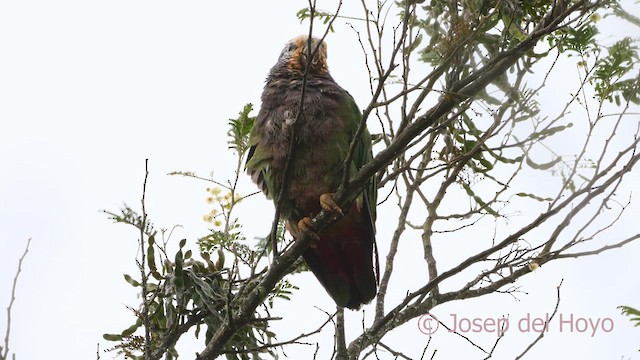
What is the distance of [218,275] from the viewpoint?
131 inches

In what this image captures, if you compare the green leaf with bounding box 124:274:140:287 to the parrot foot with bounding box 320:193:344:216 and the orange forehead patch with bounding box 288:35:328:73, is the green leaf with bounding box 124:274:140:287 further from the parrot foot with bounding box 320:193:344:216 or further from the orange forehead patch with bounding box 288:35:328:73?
the orange forehead patch with bounding box 288:35:328:73

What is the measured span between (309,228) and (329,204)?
140 mm

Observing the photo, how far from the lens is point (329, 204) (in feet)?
10.2

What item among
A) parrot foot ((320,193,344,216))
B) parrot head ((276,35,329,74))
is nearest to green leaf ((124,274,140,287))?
parrot foot ((320,193,344,216))

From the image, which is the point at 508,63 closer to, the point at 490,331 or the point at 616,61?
the point at 616,61

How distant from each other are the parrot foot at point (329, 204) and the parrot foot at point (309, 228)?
0.31 feet

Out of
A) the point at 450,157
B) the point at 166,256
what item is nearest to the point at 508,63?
the point at 450,157

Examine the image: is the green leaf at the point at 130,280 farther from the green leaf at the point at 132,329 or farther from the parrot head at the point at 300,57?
the parrot head at the point at 300,57

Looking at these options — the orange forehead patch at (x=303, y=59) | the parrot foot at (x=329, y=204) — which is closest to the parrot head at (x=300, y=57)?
the orange forehead patch at (x=303, y=59)

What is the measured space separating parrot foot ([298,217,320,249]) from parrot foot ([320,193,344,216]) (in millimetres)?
93

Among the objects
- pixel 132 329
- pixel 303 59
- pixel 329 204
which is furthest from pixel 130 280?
pixel 303 59

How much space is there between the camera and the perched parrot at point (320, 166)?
3365 mm

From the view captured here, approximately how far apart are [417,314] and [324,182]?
847 millimetres

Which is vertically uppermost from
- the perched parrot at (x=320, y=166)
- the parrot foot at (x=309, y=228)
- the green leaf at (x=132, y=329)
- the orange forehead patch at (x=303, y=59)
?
the orange forehead patch at (x=303, y=59)
